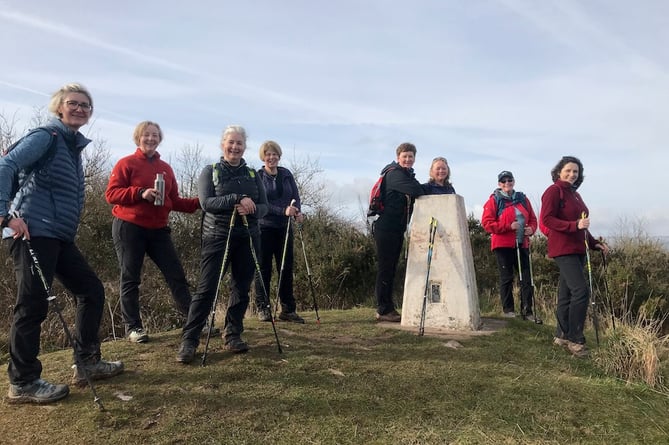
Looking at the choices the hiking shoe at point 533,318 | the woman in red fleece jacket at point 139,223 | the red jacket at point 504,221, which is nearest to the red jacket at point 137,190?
the woman in red fleece jacket at point 139,223

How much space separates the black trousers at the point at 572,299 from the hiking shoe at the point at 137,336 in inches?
186

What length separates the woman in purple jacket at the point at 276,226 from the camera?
6.17 m

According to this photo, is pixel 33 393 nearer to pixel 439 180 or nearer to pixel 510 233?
pixel 439 180

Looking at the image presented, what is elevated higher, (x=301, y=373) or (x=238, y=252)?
(x=238, y=252)

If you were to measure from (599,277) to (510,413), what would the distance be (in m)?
8.92

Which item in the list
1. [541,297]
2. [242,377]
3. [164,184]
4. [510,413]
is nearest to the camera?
[510,413]

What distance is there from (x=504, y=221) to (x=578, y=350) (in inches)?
95.8

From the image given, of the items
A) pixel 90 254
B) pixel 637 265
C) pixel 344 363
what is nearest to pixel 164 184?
pixel 344 363

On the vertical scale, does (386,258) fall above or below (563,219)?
below

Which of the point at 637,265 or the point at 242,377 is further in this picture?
the point at 637,265

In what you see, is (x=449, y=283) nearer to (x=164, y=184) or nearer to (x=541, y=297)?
(x=164, y=184)

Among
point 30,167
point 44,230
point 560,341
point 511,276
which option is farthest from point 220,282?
point 511,276

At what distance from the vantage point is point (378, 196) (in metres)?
6.25

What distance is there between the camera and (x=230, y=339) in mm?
4727
